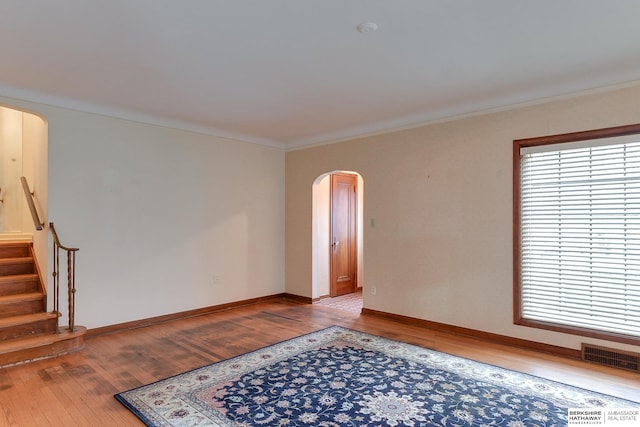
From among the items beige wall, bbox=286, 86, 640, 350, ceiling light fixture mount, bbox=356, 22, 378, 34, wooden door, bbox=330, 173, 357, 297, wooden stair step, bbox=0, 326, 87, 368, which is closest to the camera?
ceiling light fixture mount, bbox=356, 22, 378, 34

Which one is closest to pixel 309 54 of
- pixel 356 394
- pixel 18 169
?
pixel 356 394

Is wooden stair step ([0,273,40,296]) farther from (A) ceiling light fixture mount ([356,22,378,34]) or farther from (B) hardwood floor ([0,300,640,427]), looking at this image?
(A) ceiling light fixture mount ([356,22,378,34])

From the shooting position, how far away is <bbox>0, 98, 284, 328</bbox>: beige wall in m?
4.19

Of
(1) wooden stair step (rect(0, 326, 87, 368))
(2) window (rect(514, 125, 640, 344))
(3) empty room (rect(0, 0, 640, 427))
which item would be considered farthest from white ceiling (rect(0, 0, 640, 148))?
(1) wooden stair step (rect(0, 326, 87, 368))

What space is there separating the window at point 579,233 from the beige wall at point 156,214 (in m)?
3.85

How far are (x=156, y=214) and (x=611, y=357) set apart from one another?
17.4 feet

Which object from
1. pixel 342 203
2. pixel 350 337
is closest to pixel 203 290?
pixel 350 337

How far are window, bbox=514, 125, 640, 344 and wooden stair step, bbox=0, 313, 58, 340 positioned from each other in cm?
500

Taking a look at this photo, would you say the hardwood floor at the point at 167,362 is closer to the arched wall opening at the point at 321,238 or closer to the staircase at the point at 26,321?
the staircase at the point at 26,321

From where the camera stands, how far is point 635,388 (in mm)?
2975

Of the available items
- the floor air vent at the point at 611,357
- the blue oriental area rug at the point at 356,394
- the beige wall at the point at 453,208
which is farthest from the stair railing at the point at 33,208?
the floor air vent at the point at 611,357

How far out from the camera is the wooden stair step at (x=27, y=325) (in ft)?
11.9

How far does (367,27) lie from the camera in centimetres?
255

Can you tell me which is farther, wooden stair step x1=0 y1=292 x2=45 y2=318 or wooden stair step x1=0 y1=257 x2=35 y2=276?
wooden stair step x1=0 y1=257 x2=35 y2=276
